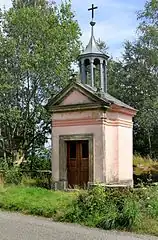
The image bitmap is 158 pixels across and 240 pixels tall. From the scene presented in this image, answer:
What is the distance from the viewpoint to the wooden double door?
17.7 m

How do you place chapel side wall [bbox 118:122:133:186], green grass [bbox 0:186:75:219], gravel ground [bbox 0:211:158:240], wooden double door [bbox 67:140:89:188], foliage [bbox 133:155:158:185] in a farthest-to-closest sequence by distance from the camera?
foliage [bbox 133:155:158:185]
chapel side wall [bbox 118:122:133:186]
wooden double door [bbox 67:140:89:188]
green grass [bbox 0:186:75:219]
gravel ground [bbox 0:211:158:240]

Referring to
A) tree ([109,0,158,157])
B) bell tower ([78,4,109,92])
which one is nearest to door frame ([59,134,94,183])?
bell tower ([78,4,109,92])

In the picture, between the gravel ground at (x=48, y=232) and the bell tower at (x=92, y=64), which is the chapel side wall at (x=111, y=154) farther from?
the gravel ground at (x=48, y=232)

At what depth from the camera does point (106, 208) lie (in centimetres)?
1062

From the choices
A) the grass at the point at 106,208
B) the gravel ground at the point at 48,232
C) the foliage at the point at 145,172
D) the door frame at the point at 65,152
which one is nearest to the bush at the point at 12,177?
the door frame at the point at 65,152

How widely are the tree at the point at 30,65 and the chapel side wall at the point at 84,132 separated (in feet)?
15.3

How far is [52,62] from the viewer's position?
2255cm

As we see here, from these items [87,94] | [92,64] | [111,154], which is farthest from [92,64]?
[111,154]

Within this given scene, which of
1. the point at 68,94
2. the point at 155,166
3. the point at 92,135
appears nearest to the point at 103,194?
the point at 92,135

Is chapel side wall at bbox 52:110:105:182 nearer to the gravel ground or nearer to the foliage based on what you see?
the foliage

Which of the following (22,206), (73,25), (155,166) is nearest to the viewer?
(22,206)

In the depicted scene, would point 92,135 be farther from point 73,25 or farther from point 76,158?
point 73,25

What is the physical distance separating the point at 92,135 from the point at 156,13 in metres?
8.75

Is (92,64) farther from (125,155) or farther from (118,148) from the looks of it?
(125,155)
